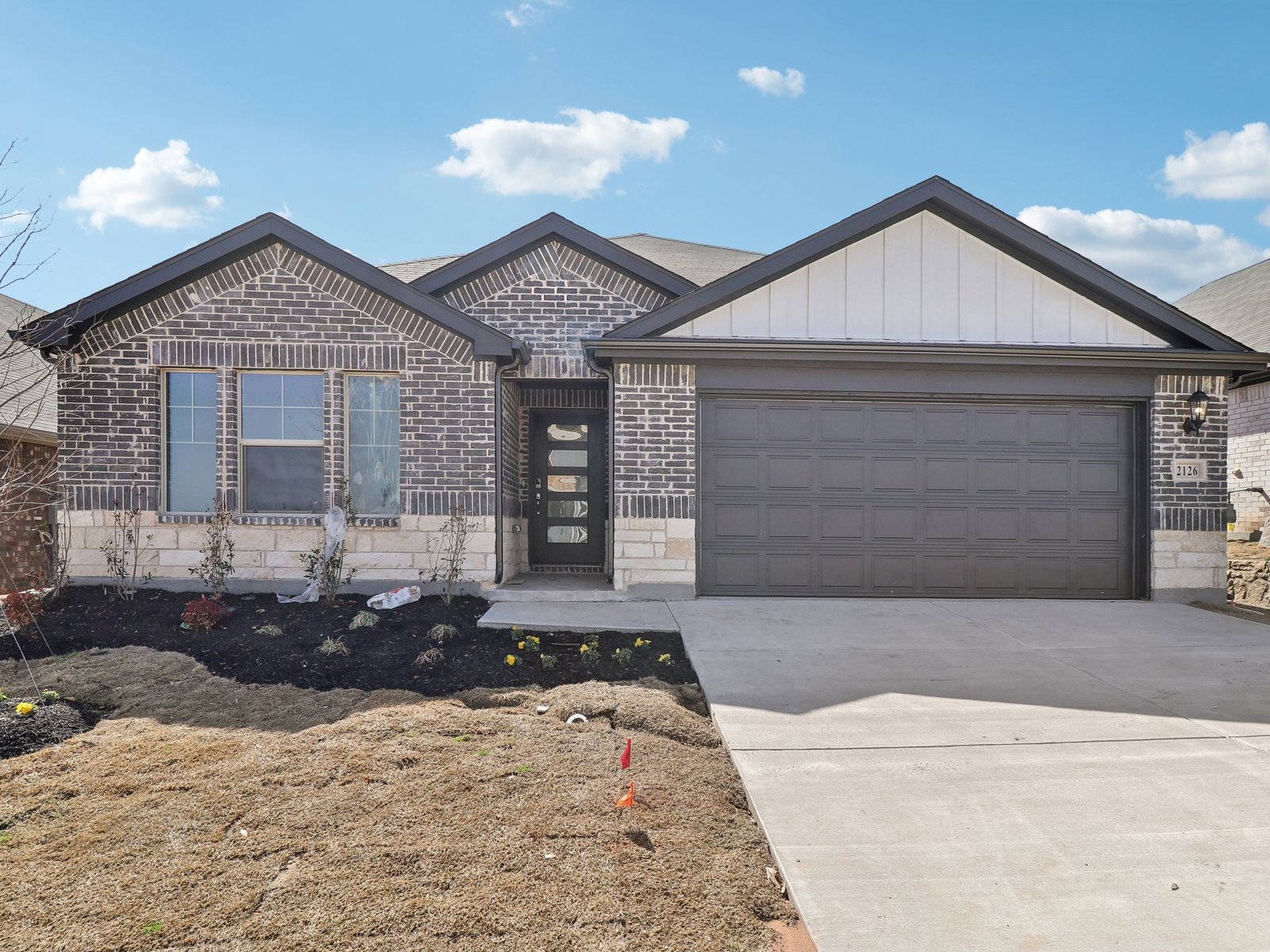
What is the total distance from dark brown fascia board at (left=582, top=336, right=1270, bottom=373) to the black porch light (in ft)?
1.06

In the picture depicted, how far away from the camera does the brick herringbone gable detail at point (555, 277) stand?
9266mm

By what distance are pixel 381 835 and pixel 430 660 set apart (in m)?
2.52

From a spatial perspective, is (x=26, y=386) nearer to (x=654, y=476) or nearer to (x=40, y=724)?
(x=40, y=724)

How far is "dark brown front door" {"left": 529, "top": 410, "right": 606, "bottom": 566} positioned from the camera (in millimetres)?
10305

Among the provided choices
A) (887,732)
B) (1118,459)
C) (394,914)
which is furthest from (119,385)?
(1118,459)

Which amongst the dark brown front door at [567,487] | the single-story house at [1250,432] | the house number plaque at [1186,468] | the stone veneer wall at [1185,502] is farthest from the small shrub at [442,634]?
the single-story house at [1250,432]

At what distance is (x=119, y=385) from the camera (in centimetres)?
795

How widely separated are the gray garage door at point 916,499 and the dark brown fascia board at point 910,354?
0.55 meters

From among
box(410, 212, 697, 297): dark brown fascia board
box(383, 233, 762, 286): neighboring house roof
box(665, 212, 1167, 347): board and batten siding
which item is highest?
box(383, 233, 762, 286): neighboring house roof

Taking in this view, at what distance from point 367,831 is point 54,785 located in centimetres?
164

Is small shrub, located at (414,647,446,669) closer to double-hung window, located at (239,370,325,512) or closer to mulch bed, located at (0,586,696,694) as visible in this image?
mulch bed, located at (0,586,696,694)

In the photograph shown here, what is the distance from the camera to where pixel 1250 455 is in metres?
11.9

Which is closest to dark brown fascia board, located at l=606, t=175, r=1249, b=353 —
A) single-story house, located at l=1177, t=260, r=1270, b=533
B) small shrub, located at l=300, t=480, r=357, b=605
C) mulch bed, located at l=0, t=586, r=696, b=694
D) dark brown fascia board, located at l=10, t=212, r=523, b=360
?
dark brown fascia board, located at l=10, t=212, r=523, b=360

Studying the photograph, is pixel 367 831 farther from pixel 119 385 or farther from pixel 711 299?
pixel 119 385
